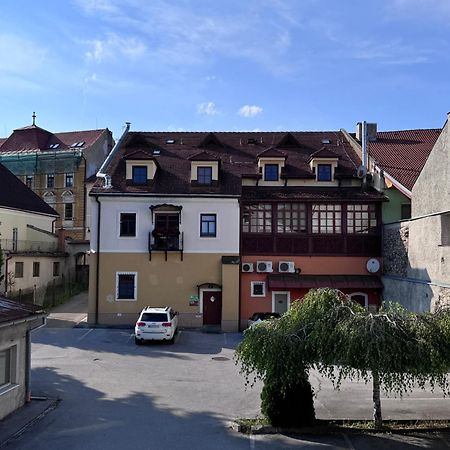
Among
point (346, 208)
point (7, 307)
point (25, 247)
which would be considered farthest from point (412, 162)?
point (25, 247)

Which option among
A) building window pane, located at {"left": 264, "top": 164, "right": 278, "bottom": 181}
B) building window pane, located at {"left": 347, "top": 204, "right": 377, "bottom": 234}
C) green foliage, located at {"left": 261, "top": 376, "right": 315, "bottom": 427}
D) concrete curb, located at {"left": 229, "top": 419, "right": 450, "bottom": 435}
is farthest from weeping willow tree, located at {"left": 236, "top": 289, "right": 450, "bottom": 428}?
building window pane, located at {"left": 264, "top": 164, "right": 278, "bottom": 181}

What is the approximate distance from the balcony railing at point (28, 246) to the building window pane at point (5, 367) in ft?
71.0

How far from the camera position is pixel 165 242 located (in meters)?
26.8

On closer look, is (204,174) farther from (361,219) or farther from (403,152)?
(403,152)

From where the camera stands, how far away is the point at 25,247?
115ft

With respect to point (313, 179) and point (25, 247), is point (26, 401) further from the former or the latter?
point (25, 247)

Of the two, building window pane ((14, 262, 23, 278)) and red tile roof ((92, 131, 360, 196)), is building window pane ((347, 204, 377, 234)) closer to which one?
red tile roof ((92, 131, 360, 196))

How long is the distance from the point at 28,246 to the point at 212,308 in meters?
15.7

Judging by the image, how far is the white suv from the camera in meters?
22.2

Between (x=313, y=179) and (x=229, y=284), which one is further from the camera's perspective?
(x=313, y=179)

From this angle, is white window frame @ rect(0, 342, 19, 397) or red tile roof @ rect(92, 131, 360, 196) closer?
white window frame @ rect(0, 342, 19, 397)

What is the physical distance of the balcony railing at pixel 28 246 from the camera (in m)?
33.0

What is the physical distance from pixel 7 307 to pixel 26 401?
8.29 feet

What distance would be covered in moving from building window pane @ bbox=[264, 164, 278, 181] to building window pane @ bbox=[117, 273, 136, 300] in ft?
30.8
